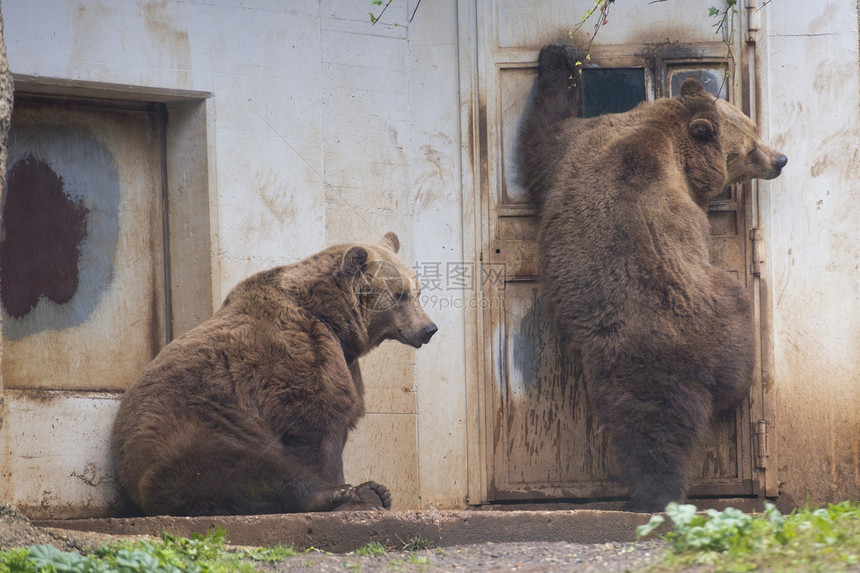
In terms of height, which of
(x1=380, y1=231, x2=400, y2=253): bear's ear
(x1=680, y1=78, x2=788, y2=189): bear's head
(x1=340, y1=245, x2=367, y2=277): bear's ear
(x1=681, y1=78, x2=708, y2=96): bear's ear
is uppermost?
(x1=681, y1=78, x2=708, y2=96): bear's ear

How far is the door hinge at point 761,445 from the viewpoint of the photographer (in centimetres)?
668

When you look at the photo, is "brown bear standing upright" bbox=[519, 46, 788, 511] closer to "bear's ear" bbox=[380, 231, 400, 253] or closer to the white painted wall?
the white painted wall

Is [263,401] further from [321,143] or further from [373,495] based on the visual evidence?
[321,143]

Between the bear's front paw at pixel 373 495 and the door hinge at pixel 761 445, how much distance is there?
2.83 m

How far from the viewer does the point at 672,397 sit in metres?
5.84

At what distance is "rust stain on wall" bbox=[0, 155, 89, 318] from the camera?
6.27 meters

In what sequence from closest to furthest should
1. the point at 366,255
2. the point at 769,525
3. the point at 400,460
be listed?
the point at 769,525 < the point at 366,255 < the point at 400,460

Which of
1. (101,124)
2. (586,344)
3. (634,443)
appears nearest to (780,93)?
(586,344)

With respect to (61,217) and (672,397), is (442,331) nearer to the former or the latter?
(672,397)

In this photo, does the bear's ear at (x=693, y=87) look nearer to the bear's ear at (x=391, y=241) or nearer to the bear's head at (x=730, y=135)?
the bear's head at (x=730, y=135)

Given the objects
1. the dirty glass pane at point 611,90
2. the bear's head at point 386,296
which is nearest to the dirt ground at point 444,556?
the bear's head at point 386,296

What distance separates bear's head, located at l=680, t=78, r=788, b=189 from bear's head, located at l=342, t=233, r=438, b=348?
2205 mm

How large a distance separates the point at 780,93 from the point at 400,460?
360 cm

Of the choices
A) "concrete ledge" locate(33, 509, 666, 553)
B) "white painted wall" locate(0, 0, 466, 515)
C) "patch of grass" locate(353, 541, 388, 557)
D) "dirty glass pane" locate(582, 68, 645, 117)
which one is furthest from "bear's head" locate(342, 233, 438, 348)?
"dirty glass pane" locate(582, 68, 645, 117)
